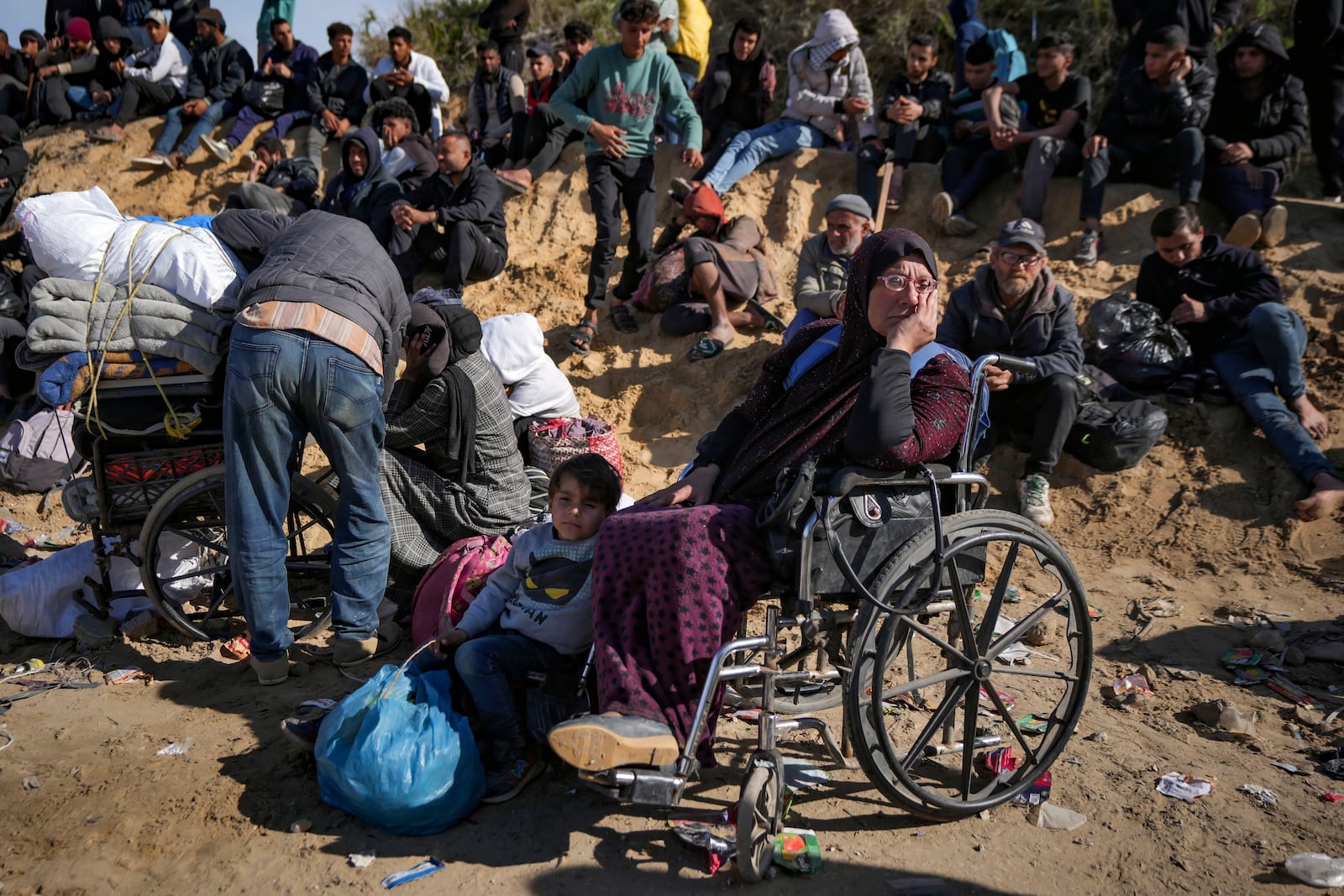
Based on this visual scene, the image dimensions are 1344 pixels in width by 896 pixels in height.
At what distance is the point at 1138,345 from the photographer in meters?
5.53

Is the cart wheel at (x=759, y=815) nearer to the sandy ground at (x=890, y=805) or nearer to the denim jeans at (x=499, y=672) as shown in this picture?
the sandy ground at (x=890, y=805)

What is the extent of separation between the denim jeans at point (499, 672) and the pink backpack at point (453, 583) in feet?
2.29

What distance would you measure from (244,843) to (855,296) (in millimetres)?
2450

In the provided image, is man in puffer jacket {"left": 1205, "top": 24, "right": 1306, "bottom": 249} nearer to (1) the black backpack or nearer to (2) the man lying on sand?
(2) the man lying on sand

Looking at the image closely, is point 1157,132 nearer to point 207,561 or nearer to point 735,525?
point 735,525

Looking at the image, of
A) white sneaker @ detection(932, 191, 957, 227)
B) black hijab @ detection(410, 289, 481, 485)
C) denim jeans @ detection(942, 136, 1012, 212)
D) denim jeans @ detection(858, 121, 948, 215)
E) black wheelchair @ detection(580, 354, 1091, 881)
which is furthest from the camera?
Answer: denim jeans @ detection(858, 121, 948, 215)

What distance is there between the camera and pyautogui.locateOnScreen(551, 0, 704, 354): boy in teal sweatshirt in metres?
6.69

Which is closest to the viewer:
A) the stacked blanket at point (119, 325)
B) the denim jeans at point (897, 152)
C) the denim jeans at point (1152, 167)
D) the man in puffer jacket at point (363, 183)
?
the stacked blanket at point (119, 325)

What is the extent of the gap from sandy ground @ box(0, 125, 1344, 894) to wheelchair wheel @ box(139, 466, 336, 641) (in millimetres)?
188

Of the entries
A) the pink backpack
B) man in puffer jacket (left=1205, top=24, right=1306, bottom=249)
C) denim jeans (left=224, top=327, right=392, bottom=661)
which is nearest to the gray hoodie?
man in puffer jacket (left=1205, top=24, right=1306, bottom=249)

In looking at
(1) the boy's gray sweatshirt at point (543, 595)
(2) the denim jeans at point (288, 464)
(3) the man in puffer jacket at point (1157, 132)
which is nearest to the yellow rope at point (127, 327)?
(2) the denim jeans at point (288, 464)

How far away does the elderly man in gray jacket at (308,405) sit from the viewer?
337 cm

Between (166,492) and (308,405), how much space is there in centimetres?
98

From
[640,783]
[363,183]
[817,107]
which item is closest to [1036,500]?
[640,783]
